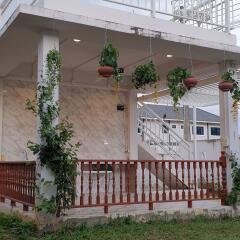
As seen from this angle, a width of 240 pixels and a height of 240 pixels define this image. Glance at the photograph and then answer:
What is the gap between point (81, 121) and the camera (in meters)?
12.5

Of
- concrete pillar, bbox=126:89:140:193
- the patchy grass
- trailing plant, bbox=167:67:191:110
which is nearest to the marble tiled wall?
concrete pillar, bbox=126:89:140:193

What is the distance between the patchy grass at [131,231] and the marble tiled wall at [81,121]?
3787 mm

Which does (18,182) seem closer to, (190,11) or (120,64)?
(120,64)

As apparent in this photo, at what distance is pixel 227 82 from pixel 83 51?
3.43 meters

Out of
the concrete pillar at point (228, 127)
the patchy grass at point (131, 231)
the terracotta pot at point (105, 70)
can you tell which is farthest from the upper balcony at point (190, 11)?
the patchy grass at point (131, 231)

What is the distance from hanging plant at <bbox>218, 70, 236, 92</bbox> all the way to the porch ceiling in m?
0.58

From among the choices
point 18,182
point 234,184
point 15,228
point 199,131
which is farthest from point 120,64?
point 199,131

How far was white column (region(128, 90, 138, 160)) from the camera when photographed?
13.1 m

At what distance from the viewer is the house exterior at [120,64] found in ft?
25.8

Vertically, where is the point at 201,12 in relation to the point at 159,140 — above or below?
above

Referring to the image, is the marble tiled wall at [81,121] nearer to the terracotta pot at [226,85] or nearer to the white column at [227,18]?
the white column at [227,18]

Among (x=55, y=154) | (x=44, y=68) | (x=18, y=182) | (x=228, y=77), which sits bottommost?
(x=18, y=182)

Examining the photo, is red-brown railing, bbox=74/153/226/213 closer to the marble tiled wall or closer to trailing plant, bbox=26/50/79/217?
trailing plant, bbox=26/50/79/217

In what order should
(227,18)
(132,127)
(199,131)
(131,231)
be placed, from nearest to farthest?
1. (131,231)
2. (227,18)
3. (132,127)
4. (199,131)
